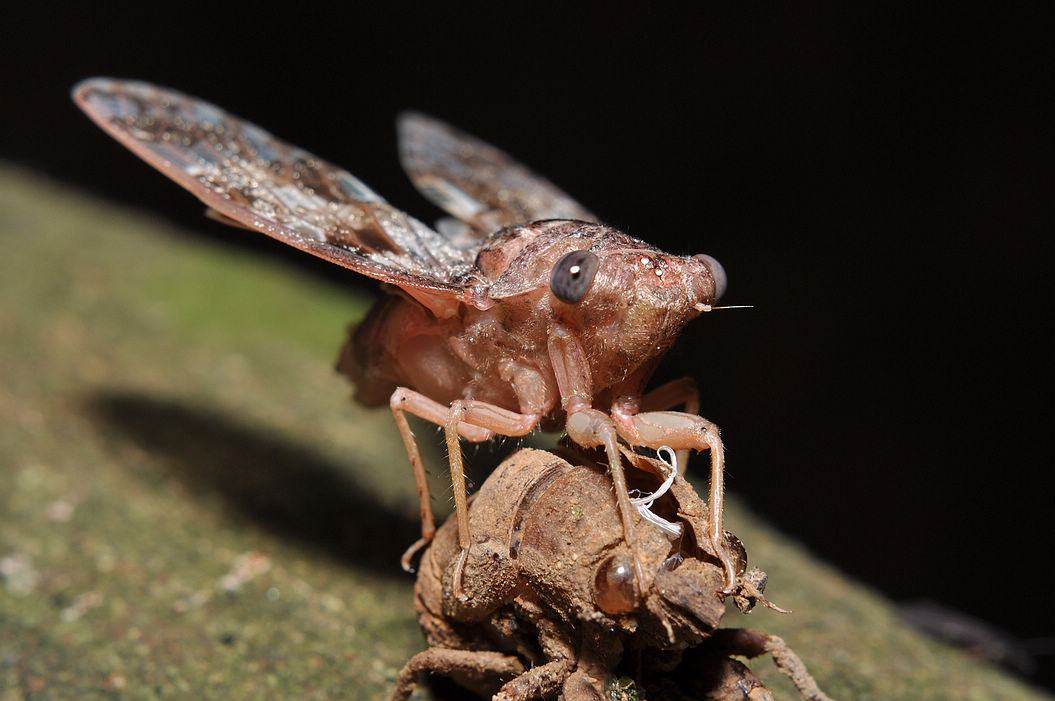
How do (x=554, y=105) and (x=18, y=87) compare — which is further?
(x=18, y=87)

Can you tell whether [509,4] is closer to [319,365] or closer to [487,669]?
[319,365]

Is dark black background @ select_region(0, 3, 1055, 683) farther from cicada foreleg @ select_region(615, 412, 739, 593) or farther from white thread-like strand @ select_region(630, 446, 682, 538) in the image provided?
white thread-like strand @ select_region(630, 446, 682, 538)

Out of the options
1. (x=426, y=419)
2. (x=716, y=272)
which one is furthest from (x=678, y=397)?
(x=426, y=419)

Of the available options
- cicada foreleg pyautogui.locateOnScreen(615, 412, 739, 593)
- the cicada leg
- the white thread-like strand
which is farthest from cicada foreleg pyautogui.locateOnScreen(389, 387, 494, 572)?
the white thread-like strand

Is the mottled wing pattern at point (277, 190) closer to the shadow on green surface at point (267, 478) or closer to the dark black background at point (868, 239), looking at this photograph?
the shadow on green surface at point (267, 478)

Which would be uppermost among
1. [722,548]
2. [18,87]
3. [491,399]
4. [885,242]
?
[885,242]

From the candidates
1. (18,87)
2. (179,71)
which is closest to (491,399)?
(179,71)
